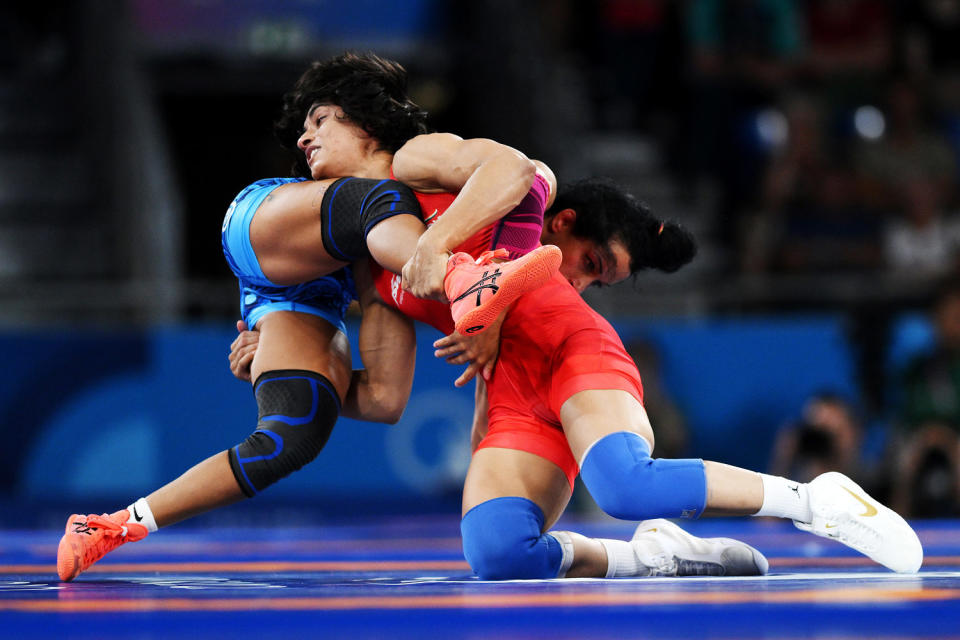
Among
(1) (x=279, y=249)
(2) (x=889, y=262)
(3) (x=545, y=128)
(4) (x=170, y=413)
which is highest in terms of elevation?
(3) (x=545, y=128)

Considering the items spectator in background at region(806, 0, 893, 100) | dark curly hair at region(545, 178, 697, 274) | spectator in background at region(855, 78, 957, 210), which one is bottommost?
dark curly hair at region(545, 178, 697, 274)

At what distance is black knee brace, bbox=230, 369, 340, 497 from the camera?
2.95 m

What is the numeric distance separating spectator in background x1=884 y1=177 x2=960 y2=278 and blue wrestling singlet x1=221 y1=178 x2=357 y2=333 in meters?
5.08

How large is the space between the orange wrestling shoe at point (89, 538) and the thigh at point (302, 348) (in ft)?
1.62

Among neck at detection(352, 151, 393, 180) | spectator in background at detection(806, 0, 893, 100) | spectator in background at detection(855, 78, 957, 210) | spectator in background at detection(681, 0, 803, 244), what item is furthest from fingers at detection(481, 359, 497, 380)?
spectator in background at detection(806, 0, 893, 100)

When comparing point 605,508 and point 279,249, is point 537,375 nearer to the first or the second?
point 605,508

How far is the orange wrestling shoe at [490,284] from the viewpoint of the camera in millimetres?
2594

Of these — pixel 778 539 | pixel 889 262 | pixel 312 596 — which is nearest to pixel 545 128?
pixel 889 262

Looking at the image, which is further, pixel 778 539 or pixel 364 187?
pixel 778 539

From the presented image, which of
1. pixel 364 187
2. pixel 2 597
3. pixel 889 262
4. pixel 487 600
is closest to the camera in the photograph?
pixel 487 600

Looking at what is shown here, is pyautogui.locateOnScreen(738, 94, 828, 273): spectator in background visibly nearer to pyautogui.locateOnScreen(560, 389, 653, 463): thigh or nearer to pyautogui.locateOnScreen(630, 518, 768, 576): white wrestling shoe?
pyautogui.locateOnScreen(630, 518, 768, 576): white wrestling shoe

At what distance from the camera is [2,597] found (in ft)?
7.70

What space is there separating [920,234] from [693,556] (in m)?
5.37

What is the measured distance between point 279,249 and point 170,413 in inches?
136
